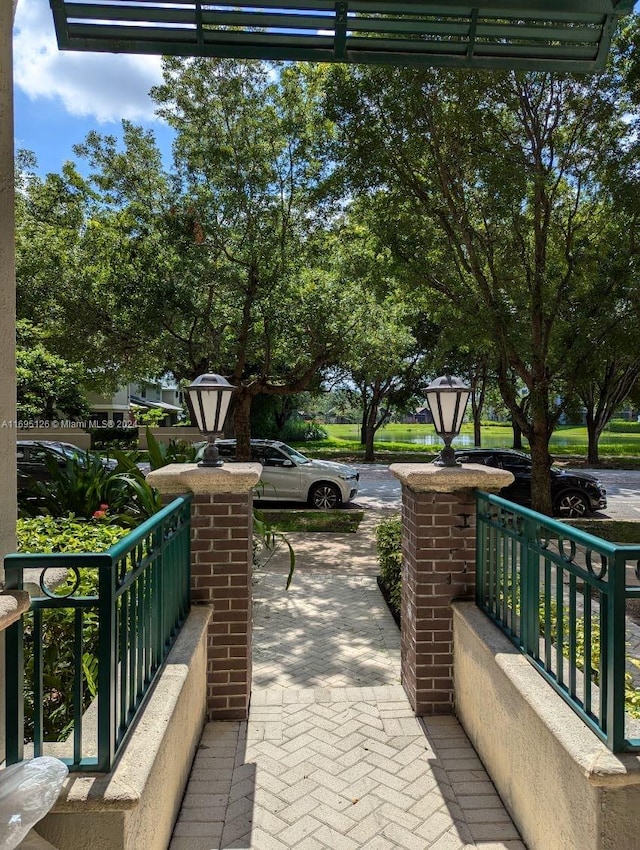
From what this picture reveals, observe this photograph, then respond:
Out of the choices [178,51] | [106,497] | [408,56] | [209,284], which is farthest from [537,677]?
[209,284]

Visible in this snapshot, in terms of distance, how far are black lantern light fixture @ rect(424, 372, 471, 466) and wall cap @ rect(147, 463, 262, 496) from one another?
129 centimetres

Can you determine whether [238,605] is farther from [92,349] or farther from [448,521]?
[92,349]

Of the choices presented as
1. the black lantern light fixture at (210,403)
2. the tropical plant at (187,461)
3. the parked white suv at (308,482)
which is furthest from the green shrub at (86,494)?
the parked white suv at (308,482)

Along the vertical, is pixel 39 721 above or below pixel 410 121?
below

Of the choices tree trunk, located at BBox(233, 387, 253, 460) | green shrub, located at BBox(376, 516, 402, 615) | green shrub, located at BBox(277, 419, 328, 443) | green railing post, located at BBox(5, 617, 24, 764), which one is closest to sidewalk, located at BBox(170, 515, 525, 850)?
green shrub, located at BBox(376, 516, 402, 615)

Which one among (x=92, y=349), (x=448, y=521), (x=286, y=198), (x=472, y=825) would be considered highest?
(x=286, y=198)

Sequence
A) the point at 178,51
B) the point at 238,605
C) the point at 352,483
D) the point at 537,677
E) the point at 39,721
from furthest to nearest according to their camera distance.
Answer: the point at 352,483
the point at 238,605
the point at 178,51
the point at 537,677
the point at 39,721

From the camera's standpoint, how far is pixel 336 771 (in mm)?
2986

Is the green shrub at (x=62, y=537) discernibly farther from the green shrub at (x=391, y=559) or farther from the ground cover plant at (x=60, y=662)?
the green shrub at (x=391, y=559)

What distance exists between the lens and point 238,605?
3.61m

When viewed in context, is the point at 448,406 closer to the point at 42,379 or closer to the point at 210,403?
the point at 210,403

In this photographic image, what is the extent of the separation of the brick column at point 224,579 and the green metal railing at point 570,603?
146 centimetres

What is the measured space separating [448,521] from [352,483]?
9487mm

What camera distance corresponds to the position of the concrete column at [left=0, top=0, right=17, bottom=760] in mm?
1979
